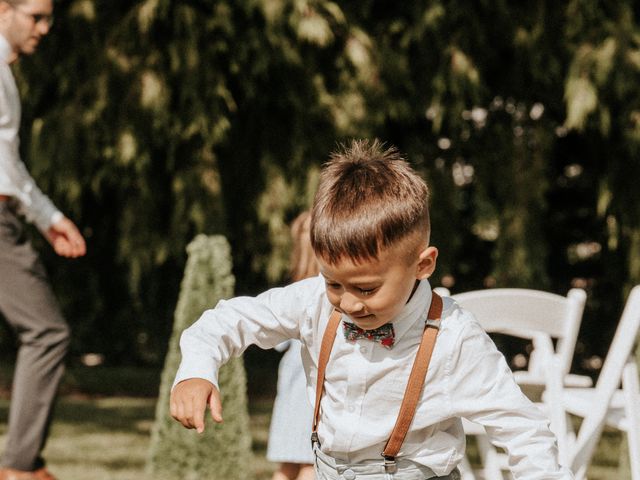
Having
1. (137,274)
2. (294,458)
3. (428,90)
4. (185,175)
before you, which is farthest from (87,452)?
(428,90)

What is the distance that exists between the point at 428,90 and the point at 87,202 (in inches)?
110

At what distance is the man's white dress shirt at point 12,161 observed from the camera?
400cm

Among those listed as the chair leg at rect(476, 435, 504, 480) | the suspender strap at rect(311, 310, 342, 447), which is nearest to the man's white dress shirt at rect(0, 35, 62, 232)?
the chair leg at rect(476, 435, 504, 480)

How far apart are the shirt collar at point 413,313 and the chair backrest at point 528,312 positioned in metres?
1.49

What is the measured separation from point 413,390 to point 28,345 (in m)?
2.29

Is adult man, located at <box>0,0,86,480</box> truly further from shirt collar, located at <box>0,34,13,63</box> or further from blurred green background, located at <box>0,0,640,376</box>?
blurred green background, located at <box>0,0,640,376</box>

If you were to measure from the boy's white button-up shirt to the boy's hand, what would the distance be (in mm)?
33

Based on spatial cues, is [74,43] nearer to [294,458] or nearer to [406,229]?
[294,458]

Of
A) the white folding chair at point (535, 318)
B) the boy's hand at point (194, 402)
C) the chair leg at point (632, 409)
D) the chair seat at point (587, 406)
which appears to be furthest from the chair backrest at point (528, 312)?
the boy's hand at point (194, 402)

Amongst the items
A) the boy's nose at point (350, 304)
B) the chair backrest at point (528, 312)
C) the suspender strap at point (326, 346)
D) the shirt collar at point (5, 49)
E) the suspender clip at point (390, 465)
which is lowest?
the suspender clip at point (390, 465)

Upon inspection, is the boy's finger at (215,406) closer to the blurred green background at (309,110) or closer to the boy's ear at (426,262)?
the boy's ear at (426,262)

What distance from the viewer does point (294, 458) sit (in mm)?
3980

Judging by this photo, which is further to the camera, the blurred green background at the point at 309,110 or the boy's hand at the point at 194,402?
the blurred green background at the point at 309,110

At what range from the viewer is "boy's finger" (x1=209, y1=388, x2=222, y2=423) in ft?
6.33
